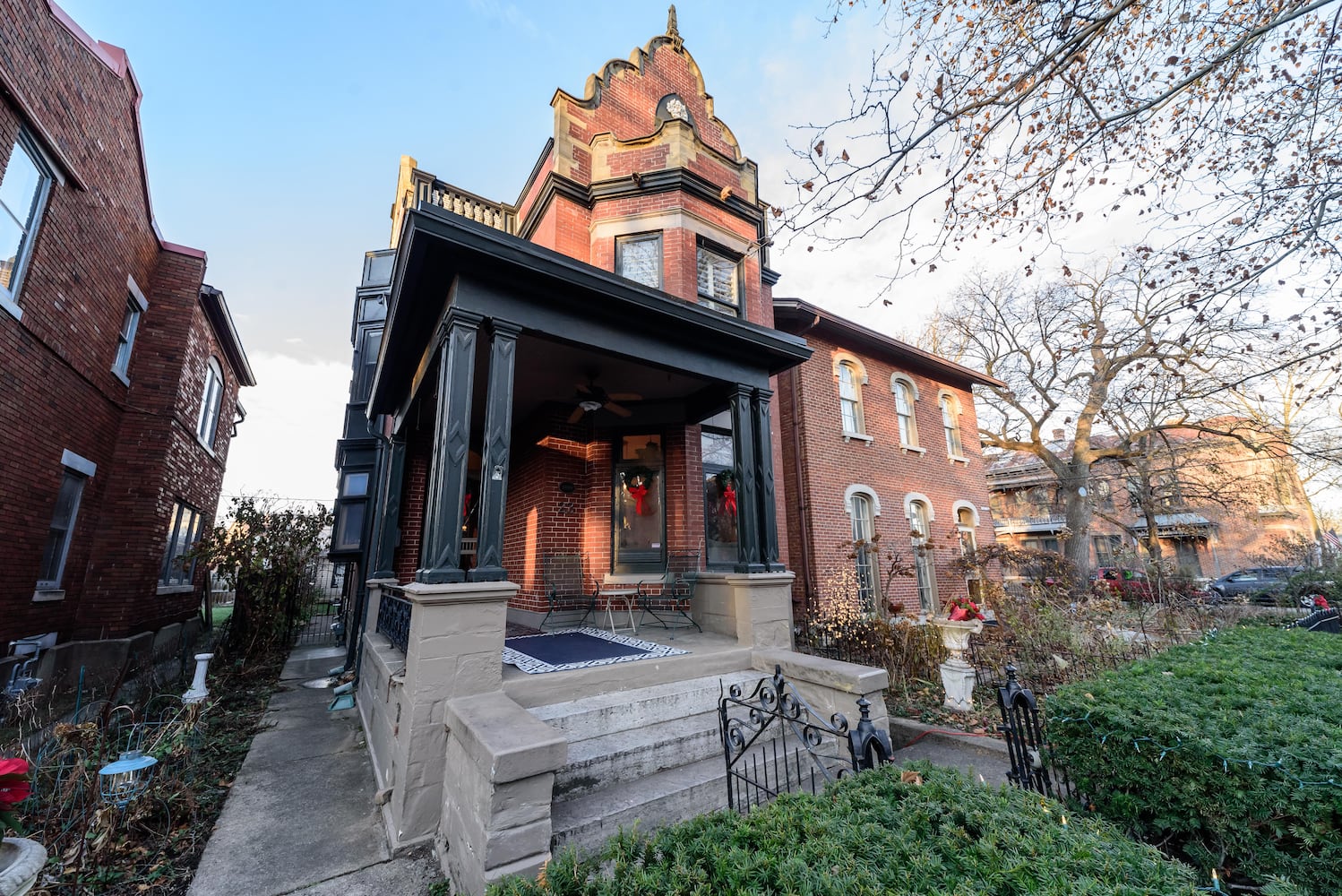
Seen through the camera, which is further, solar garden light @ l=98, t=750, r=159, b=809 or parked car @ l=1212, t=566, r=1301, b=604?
parked car @ l=1212, t=566, r=1301, b=604

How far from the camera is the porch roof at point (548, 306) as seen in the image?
14.8 feet

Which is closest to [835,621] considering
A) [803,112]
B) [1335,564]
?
[803,112]

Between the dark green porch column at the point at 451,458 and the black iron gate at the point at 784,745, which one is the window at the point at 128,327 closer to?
the dark green porch column at the point at 451,458

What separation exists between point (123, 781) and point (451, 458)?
10.0 ft

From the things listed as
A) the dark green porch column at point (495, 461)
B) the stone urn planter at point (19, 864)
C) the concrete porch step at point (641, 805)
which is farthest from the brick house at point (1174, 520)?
the stone urn planter at point (19, 864)

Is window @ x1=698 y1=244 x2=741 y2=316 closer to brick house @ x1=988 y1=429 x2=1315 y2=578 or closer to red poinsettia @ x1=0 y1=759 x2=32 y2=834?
red poinsettia @ x1=0 y1=759 x2=32 y2=834

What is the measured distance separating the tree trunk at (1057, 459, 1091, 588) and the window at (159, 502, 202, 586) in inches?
827

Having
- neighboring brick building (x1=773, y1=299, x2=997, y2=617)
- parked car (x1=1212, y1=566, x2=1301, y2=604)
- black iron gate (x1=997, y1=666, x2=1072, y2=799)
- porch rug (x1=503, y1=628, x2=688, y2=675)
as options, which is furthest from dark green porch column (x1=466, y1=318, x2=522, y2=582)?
parked car (x1=1212, y1=566, x2=1301, y2=604)

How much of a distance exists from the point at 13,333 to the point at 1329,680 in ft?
38.7

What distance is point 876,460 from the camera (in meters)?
12.0

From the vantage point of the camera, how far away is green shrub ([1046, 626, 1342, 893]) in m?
2.22

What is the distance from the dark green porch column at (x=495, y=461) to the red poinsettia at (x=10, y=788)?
7.55ft

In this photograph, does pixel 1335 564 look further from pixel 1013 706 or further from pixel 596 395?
pixel 596 395

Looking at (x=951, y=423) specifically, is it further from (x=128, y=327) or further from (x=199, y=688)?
(x=128, y=327)
